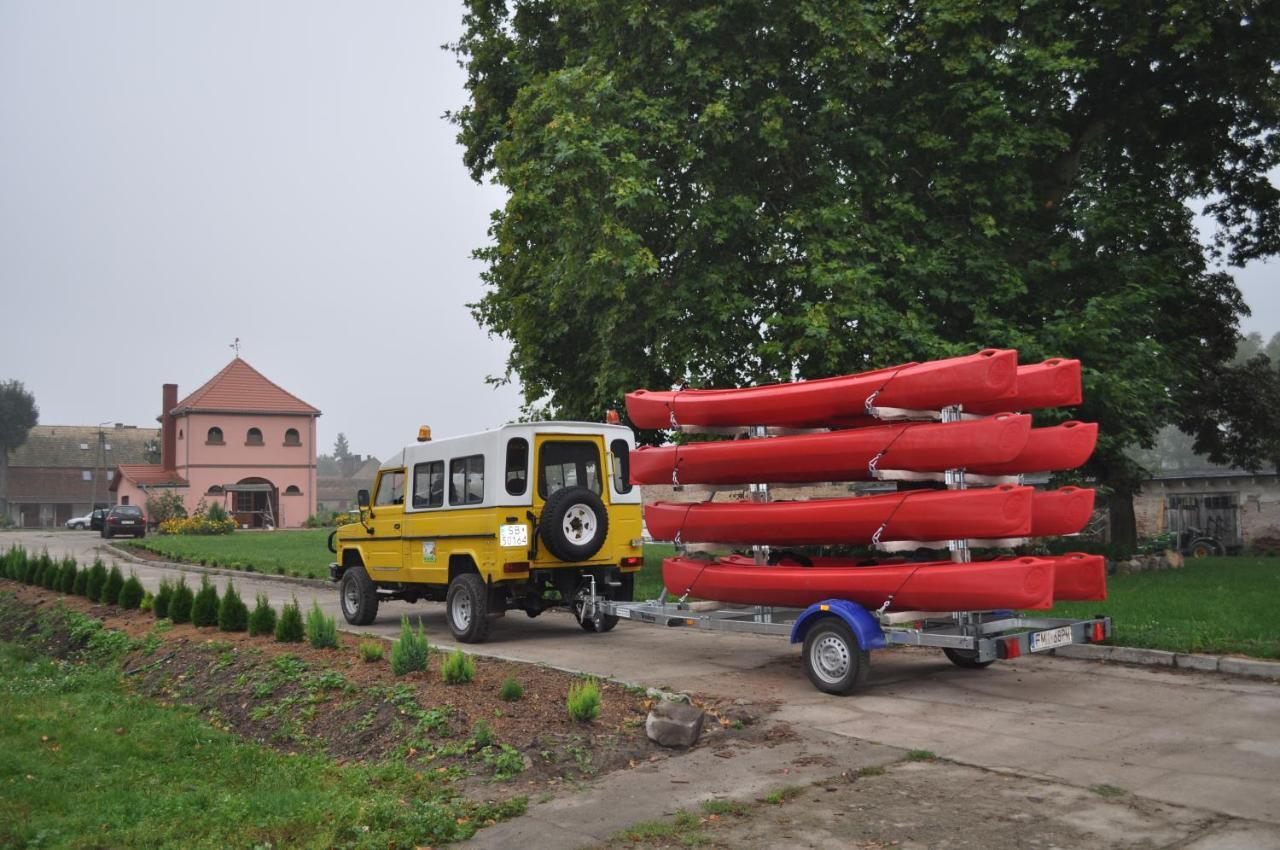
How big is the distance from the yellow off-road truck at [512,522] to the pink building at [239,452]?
4902 cm

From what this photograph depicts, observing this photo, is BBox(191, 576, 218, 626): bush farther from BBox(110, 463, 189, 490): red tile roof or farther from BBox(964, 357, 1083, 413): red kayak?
BBox(110, 463, 189, 490): red tile roof

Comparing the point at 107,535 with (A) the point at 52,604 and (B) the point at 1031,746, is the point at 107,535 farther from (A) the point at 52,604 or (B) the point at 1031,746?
(B) the point at 1031,746

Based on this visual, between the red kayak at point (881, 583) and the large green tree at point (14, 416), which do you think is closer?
the red kayak at point (881, 583)

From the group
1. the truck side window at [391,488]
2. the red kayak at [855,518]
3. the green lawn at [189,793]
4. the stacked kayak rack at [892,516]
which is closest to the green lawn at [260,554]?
the truck side window at [391,488]

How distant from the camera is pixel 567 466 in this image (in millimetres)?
13391

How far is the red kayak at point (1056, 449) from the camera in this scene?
34.3 feet

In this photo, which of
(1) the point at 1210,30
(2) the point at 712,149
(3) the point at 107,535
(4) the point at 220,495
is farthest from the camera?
(4) the point at 220,495

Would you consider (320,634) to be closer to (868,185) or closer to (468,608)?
(468,608)

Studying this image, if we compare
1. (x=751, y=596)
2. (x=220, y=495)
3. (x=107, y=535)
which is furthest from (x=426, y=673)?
(x=220, y=495)

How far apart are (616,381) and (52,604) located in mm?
10142

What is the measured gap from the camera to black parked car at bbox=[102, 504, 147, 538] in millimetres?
46200

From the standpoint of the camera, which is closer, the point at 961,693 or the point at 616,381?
the point at 961,693

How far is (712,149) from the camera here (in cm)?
1881

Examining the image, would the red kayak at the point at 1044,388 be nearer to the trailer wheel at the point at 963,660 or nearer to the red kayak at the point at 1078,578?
the red kayak at the point at 1078,578
